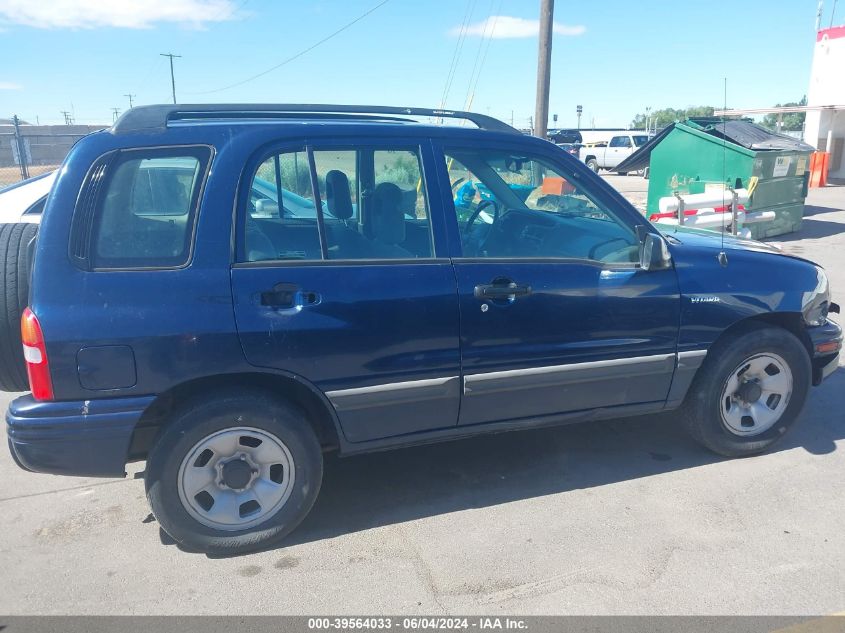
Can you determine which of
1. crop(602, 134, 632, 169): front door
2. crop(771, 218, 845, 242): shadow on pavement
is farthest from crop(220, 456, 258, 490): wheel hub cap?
crop(602, 134, 632, 169): front door

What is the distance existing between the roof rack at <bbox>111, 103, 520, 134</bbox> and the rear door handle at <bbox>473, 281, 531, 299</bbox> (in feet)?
2.85

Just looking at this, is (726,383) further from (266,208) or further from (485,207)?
(266,208)

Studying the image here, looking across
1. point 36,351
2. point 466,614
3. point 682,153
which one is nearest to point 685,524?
point 466,614

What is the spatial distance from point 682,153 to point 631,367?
976 centimetres

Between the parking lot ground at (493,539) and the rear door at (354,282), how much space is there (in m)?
0.57

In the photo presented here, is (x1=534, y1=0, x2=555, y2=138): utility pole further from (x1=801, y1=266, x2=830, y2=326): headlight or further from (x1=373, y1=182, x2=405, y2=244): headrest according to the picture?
(x1=373, y1=182, x2=405, y2=244): headrest

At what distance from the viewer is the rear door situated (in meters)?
3.04

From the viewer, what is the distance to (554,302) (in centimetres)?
345

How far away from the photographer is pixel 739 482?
12.4ft

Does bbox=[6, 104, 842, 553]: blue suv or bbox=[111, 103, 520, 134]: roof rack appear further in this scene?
bbox=[111, 103, 520, 134]: roof rack

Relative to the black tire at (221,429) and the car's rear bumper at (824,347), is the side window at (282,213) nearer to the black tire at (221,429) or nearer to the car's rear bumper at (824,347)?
the black tire at (221,429)

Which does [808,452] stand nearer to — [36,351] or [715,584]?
[715,584]

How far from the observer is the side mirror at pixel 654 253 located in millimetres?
3535

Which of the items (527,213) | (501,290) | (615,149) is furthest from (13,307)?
(615,149)
